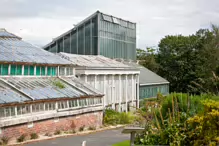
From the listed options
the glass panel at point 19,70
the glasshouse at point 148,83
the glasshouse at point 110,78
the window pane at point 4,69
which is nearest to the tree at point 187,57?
the glasshouse at point 148,83

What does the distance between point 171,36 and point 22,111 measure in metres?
50.6

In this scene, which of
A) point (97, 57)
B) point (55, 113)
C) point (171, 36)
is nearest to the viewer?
point (55, 113)

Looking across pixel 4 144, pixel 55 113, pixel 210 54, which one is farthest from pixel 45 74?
pixel 210 54

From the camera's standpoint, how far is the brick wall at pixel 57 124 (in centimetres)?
2534

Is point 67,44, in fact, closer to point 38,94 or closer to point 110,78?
point 110,78

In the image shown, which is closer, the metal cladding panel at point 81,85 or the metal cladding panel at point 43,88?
the metal cladding panel at point 43,88

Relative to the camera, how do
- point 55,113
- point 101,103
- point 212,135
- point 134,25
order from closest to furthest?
point 212,135, point 55,113, point 101,103, point 134,25

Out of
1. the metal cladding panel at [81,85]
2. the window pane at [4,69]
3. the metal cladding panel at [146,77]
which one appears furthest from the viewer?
the metal cladding panel at [146,77]

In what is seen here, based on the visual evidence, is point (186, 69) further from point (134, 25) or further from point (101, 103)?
point (101, 103)

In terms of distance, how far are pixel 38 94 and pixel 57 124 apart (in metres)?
2.51

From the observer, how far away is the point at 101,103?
37.5 m

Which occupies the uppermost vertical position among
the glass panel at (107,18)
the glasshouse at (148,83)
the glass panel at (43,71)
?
the glass panel at (107,18)

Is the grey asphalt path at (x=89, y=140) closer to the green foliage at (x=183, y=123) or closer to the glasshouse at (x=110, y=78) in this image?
the green foliage at (x=183, y=123)

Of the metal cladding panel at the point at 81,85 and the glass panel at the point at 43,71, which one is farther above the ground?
the glass panel at the point at 43,71
